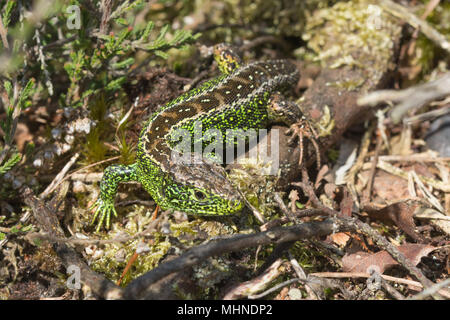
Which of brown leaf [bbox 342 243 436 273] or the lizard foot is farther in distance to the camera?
the lizard foot

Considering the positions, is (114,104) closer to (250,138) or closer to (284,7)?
(250,138)

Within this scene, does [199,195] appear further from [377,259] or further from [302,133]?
[377,259]

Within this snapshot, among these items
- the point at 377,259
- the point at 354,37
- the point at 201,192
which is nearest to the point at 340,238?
the point at 377,259

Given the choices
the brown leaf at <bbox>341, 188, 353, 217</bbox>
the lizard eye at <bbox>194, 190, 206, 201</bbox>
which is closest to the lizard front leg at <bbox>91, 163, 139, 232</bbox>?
the lizard eye at <bbox>194, 190, 206, 201</bbox>

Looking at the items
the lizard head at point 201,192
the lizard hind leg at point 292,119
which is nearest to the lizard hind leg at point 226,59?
the lizard hind leg at point 292,119

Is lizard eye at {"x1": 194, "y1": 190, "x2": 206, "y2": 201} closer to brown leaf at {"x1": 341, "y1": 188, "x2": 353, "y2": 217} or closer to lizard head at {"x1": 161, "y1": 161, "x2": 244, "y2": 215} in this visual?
lizard head at {"x1": 161, "y1": 161, "x2": 244, "y2": 215}
